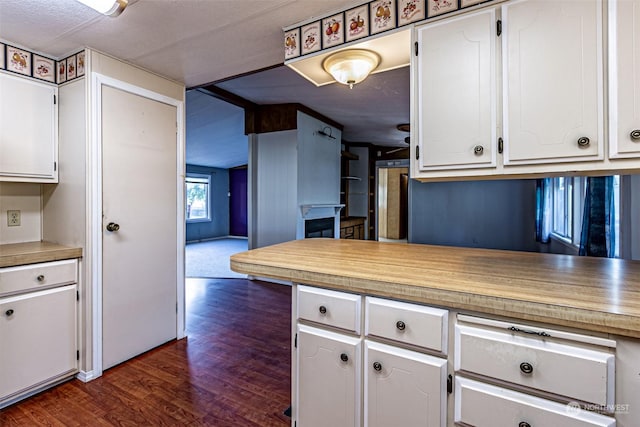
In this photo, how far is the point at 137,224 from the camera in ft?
7.57

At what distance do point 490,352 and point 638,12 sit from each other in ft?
3.95

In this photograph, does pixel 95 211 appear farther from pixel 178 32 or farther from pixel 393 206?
pixel 393 206

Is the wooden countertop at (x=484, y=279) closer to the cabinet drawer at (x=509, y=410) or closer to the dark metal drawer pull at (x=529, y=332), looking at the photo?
the dark metal drawer pull at (x=529, y=332)

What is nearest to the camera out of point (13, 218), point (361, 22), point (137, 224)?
point (361, 22)

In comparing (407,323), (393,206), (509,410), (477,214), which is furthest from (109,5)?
(393,206)

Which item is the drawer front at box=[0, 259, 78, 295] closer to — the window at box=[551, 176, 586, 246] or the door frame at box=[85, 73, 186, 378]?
the door frame at box=[85, 73, 186, 378]

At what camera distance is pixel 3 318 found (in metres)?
1.78

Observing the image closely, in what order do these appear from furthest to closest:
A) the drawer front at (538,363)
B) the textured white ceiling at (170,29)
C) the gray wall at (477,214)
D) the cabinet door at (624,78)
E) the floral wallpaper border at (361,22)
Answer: the gray wall at (477,214) < the textured white ceiling at (170,29) < the floral wallpaper border at (361,22) < the cabinet door at (624,78) < the drawer front at (538,363)

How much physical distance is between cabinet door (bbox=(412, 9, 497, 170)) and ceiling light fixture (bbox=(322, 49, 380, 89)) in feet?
1.16

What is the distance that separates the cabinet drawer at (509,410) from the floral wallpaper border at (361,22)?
1480 mm

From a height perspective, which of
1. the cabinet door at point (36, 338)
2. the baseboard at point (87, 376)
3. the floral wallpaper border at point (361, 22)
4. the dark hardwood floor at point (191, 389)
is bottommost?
the dark hardwood floor at point (191, 389)

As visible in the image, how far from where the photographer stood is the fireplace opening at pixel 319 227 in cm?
477

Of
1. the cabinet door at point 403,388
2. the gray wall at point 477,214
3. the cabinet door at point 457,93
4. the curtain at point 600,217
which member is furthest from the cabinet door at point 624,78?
the gray wall at point 477,214

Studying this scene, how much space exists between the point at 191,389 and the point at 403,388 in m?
1.46
